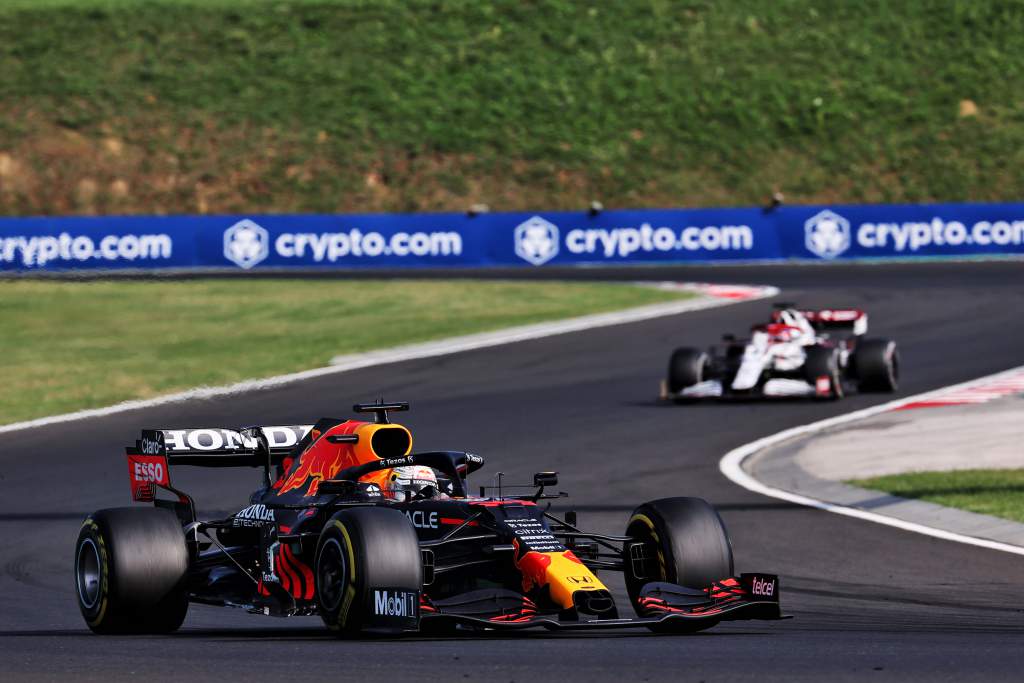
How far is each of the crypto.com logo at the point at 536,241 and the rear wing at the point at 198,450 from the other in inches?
1421

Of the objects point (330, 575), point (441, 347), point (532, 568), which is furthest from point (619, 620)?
point (441, 347)

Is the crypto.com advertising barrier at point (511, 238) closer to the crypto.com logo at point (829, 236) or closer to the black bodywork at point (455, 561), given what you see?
the crypto.com logo at point (829, 236)

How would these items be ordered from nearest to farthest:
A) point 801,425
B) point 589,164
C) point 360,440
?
point 360,440 < point 801,425 < point 589,164

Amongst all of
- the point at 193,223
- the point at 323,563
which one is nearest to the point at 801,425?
the point at 323,563

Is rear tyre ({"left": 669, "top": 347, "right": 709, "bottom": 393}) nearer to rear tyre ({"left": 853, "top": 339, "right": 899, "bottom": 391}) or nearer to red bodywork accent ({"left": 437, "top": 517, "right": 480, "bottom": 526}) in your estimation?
rear tyre ({"left": 853, "top": 339, "right": 899, "bottom": 391})

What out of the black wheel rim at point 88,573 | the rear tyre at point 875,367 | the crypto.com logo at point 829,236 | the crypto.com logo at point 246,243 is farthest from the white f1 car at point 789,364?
the crypto.com logo at point 246,243

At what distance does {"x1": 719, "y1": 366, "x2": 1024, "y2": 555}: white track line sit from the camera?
1498 centimetres

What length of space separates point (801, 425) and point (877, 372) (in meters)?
3.34

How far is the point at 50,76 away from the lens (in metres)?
66.2

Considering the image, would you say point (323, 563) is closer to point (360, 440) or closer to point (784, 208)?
A: point (360, 440)

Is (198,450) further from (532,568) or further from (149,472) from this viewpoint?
(532,568)

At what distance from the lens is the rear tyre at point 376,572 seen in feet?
31.3

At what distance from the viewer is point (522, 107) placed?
64.1m

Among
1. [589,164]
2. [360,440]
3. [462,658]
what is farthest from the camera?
[589,164]
